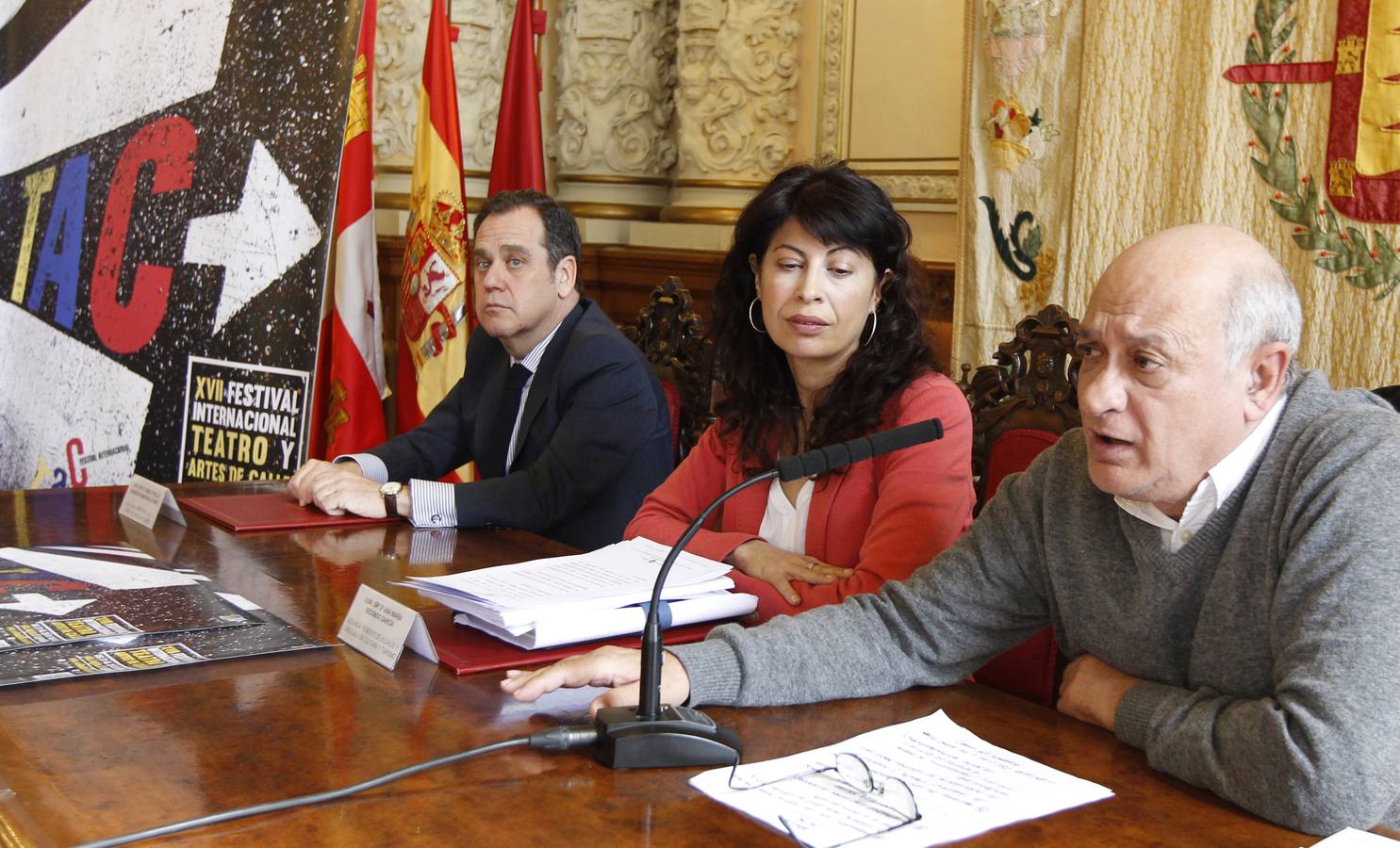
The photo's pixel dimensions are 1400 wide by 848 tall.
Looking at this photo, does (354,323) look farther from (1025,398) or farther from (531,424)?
(1025,398)

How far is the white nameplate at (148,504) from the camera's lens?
2293 millimetres

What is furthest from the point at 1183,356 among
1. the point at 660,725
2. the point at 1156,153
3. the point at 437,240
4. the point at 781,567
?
the point at 437,240

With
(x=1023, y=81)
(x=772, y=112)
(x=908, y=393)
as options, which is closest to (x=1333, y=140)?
(x=1023, y=81)

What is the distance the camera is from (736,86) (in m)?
4.19

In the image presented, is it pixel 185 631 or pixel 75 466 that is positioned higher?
pixel 185 631

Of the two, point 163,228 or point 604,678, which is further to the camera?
point 163,228

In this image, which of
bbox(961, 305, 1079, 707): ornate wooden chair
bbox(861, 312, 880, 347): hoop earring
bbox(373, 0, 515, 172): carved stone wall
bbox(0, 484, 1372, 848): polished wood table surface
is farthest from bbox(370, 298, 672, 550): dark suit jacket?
bbox(373, 0, 515, 172): carved stone wall

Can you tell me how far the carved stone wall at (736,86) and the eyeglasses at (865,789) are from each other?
310 centimetres

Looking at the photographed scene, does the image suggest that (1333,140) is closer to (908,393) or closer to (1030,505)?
(908,393)

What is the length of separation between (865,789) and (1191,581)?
0.44 m

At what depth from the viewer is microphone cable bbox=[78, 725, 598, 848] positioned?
1030 millimetres

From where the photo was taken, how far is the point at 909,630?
1.53 metres

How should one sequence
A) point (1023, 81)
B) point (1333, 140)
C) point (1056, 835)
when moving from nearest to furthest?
point (1056, 835) < point (1333, 140) < point (1023, 81)

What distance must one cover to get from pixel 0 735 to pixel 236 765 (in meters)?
0.24
